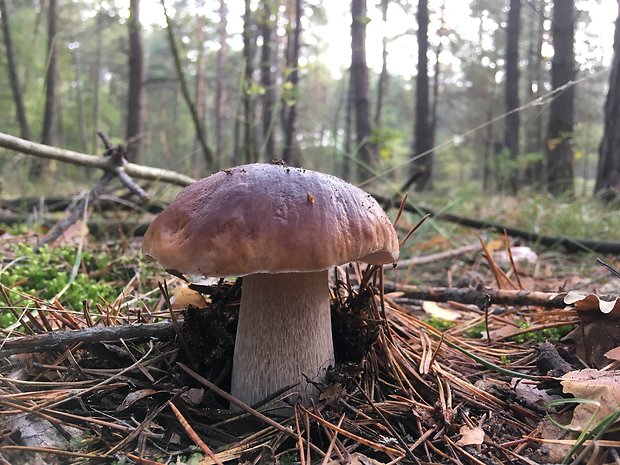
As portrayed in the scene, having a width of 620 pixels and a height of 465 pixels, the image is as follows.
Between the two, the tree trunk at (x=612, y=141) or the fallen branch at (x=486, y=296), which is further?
the tree trunk at (x=612, y=141)

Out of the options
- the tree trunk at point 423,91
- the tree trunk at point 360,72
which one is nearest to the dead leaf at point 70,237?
the tree trunk at point 360,72

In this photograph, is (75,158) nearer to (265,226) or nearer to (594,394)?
(265,226)

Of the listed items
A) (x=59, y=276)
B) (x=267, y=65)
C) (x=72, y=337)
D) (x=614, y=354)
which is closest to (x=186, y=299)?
(x=72, y=337)

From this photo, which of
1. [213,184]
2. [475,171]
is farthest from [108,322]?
[475,171]

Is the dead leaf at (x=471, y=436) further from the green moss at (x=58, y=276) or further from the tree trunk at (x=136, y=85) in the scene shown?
the tree trunk at (x=136, y=85)

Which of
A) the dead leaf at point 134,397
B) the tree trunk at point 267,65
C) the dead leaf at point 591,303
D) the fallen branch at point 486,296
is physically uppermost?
the tree trunk at point 267,65

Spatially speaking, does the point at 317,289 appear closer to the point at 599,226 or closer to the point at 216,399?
the point at 216,399
